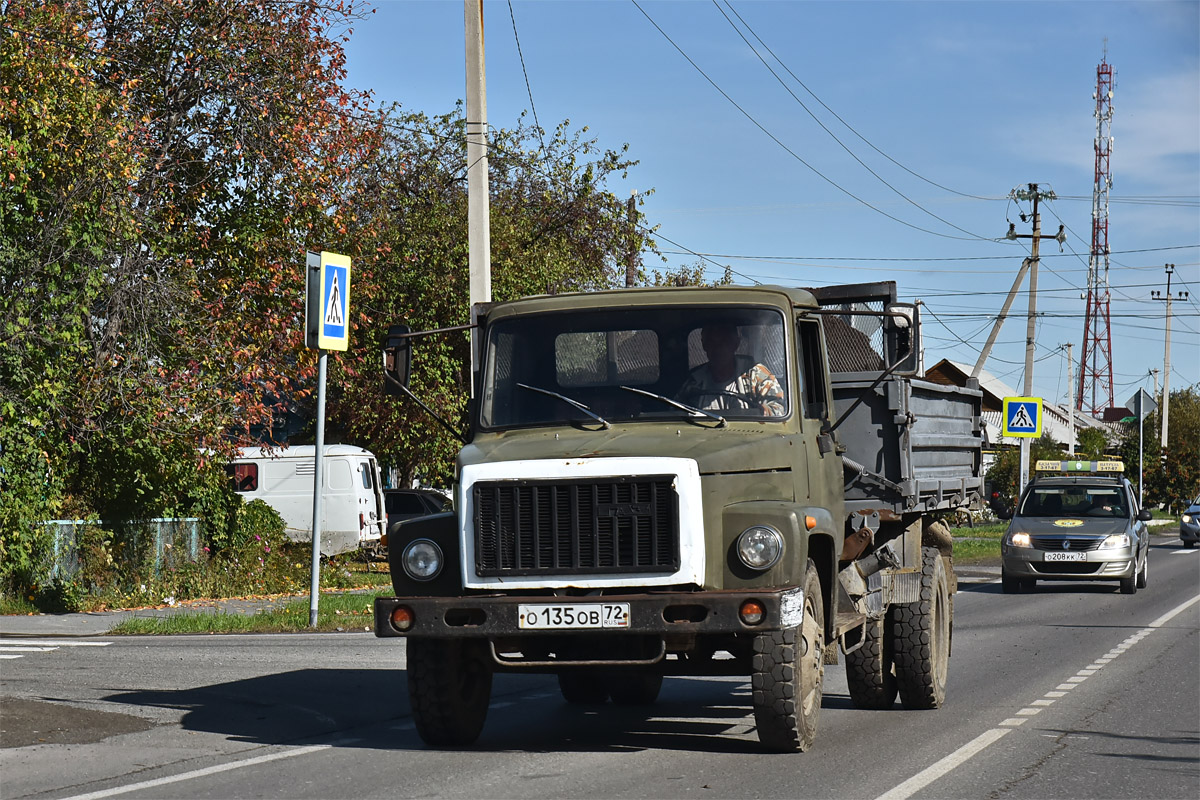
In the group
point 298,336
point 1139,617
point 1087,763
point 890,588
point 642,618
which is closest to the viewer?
point 642,618

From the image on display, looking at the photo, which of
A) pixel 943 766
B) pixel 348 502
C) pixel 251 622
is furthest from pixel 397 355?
pixel 348 502

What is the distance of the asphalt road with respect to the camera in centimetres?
757

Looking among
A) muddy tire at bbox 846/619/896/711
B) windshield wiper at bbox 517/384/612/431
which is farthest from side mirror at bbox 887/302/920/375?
muddy tire at bbox 846/619/896/711

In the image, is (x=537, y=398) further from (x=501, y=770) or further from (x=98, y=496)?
(x=98, y=496)

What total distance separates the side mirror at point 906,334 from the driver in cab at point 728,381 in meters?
0.76

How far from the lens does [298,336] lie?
21.3 meters

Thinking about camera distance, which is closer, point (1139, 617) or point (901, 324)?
point (901, 324)

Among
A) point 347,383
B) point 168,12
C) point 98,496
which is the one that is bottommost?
point 98,496

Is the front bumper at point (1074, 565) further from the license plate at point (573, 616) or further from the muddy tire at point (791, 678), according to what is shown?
the license plate at point (573, 616)

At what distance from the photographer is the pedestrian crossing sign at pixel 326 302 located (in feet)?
50.0

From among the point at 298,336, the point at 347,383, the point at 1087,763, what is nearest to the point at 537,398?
the point at 1087,763

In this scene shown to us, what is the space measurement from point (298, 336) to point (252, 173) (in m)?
2.40

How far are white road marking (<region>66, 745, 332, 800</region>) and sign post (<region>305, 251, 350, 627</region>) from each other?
21.8ft

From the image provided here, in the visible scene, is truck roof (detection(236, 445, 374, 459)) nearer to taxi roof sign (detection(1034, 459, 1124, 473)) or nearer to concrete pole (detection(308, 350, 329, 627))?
taxi roof sign (detection(1034, 459, 1124, 473))
